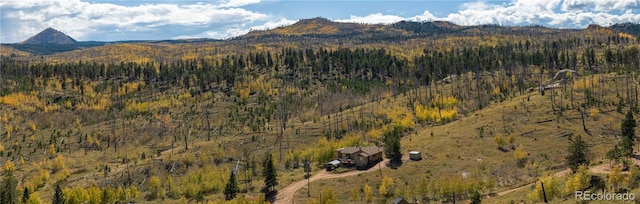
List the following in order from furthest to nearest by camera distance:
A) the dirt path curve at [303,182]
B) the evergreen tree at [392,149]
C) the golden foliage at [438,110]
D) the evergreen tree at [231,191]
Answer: the golden foliage at [438,110]
the evergreen tree at [392,149]
the dirt path curve at [303,182]
the evergreen tree at [231,191]

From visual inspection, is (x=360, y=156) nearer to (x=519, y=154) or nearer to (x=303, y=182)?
(x=303, y=182)

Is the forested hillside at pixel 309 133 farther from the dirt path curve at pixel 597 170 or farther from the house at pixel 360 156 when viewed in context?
the house at pixel 360 156

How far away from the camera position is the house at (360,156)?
91.0 meters

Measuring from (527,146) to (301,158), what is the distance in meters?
49.0

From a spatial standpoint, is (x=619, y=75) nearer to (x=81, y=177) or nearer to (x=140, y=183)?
(x=140, y=183)

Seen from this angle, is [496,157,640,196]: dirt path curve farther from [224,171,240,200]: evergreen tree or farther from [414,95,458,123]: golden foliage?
[414,95,458,123]: golden foliage

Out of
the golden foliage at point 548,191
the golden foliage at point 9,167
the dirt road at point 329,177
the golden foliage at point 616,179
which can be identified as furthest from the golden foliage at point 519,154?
the golden foliage at point 9,167

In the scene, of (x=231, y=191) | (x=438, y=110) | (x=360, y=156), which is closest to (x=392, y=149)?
(x=360, y=156)

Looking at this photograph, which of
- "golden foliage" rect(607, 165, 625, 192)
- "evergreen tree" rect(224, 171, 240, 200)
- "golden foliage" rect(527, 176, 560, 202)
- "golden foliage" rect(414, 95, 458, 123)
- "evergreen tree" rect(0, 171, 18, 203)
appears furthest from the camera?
"golden foliage" rect(414, 95, 458, 123)

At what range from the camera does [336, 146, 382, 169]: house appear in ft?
299

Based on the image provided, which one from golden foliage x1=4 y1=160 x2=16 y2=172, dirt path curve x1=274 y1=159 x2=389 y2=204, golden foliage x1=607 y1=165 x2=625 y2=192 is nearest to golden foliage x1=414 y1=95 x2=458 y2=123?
dirt path curve x1=274 y1=159 x2=389 y2=204

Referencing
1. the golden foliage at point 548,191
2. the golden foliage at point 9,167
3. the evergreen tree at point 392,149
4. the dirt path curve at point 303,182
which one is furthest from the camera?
the golden foliage at point 9,167

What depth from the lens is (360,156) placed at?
9144cm

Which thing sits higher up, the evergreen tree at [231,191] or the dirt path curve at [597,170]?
the dirt path curve at [597,170]
